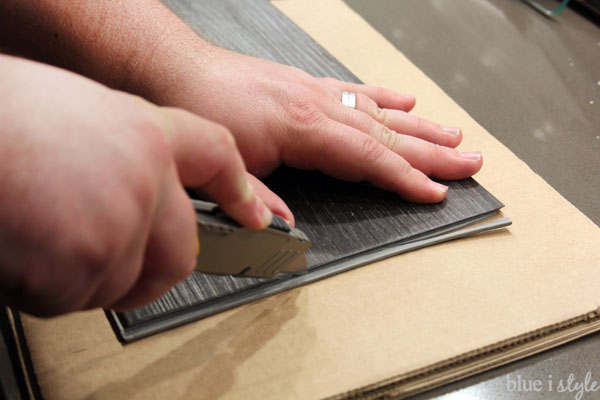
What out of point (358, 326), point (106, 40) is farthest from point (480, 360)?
point (106, 40)

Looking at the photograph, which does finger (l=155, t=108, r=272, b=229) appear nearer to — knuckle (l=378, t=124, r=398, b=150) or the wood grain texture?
the wood grain texture

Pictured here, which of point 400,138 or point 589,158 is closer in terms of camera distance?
point 400,138

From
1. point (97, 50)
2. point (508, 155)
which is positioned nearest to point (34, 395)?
point (97, 50)

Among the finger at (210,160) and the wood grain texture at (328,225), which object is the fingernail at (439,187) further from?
the finger at (210,160)

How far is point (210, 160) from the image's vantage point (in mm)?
380

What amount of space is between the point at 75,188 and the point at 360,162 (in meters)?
0.42

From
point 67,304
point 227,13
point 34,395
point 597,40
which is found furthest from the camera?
point 597,40

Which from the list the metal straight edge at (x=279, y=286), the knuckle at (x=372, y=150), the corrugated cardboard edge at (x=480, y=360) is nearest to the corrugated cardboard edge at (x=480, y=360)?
the corrugated cardboard edge at (x=480, y=360)

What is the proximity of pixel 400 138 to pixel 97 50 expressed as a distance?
0.42m

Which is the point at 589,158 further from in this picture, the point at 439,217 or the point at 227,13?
the point at 227,13

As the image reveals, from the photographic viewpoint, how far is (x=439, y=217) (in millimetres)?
675

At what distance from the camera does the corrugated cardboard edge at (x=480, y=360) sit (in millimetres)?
546

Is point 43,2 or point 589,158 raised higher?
point 589,158

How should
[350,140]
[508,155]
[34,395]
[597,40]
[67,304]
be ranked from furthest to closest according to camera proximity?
[597,40] < [508,155] < [350,140] < [34,395] < [67,304]
